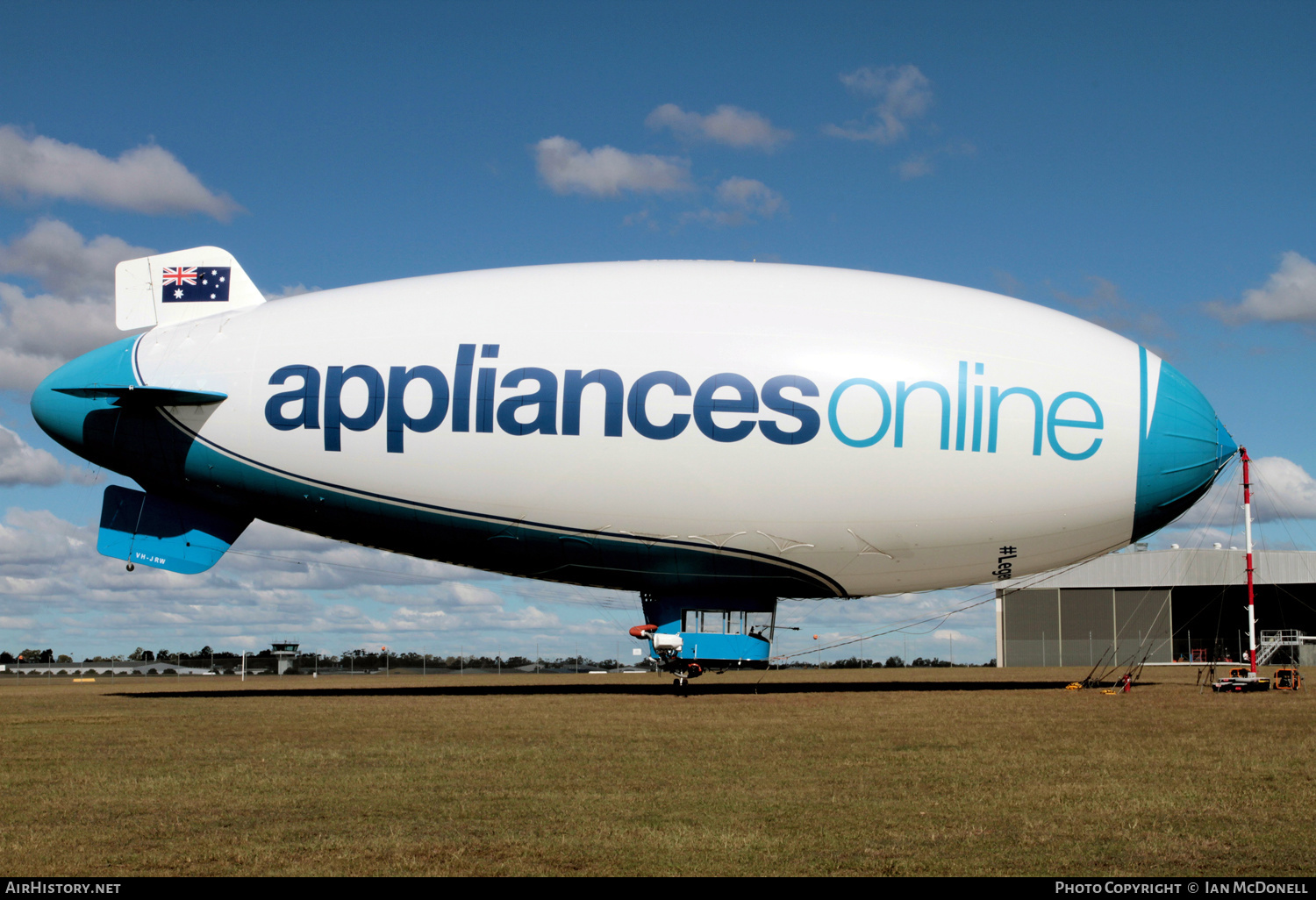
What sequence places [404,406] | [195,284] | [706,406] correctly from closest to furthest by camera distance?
[706,406], [404,406], [195,284]

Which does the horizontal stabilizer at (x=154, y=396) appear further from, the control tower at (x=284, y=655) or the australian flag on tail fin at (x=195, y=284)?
the control tower at (x=284, y=655)

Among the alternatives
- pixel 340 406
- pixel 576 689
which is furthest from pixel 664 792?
pixel 576 689

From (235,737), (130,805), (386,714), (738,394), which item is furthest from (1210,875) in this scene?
(386,714)

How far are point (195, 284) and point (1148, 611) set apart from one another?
66.0 m

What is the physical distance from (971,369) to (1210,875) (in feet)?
63.7

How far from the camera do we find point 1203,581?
72.2 m

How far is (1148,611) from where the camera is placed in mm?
75375

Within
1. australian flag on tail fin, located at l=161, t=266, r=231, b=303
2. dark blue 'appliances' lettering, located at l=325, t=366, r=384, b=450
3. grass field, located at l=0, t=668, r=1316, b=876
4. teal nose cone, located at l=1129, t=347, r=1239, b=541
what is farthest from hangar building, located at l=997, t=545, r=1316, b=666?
australian flag on tail fin, located at l=161, t=266, r=231, b=303

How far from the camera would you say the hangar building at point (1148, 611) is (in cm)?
7275

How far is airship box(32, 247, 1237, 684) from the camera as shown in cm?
2688

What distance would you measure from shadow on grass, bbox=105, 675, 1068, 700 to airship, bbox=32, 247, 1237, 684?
693cm

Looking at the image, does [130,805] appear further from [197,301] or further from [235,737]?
[197,301]

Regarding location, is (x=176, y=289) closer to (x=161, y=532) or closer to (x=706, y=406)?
(x=161, y=532)

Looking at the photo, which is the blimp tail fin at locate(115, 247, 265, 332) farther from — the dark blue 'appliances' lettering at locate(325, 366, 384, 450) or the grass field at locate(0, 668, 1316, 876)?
the grass field at locate(0, 668, 1316, 876)
